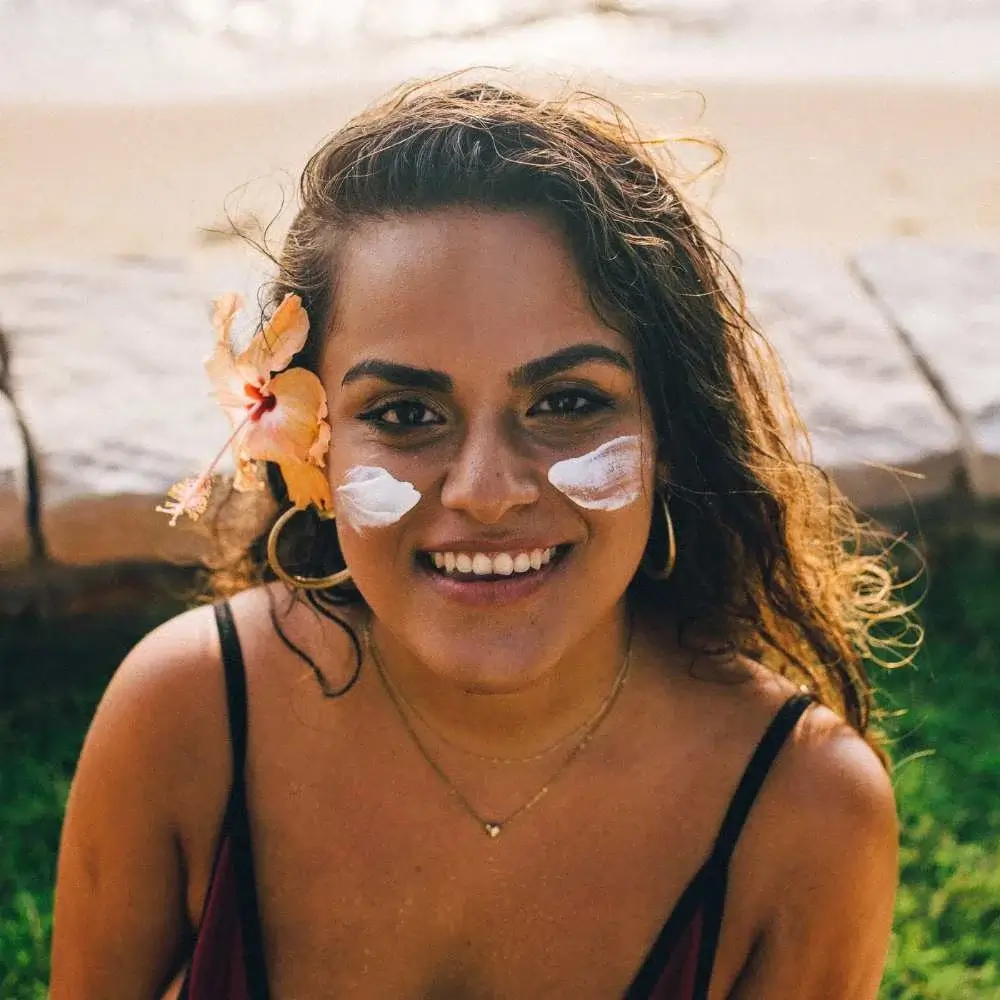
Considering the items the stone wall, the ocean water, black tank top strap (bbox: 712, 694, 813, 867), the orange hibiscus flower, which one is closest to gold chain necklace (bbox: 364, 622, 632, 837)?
black tank top strap (bbox: 712, 694, 813, 867)

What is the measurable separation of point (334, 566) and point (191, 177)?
5.45 metres

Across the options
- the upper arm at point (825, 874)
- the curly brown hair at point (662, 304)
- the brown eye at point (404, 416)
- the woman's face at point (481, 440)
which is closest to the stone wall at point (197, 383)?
the curly brown hair at point (662, 304)

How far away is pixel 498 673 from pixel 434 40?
29.1 feet

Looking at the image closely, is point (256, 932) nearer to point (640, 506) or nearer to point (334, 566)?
point (334, 566)

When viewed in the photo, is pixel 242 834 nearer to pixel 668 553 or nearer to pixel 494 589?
pixel 494 589

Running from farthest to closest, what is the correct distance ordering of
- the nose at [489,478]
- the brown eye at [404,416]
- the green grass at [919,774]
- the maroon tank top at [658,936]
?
the green grass at [919,774]
the maroon tank top at [658,936]
the brown eye at [404,416]
the nose at [489,478]

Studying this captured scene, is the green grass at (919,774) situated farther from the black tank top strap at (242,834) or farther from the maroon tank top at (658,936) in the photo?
the black tank top strap at (242,834)

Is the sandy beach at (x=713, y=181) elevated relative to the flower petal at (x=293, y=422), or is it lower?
elevated

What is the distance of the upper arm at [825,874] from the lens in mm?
2242

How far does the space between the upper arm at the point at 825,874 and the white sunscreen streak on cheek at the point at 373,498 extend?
2.45 feet

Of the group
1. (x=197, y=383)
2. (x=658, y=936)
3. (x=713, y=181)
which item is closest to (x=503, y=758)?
(x=658, y=936)

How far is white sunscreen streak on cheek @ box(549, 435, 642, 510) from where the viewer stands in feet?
6.55

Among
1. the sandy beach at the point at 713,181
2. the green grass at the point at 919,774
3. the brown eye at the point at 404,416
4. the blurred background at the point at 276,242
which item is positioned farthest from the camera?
the sandy beach at the point at 713,181

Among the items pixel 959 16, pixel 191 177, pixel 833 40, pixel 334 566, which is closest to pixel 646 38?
pixel 833 40
